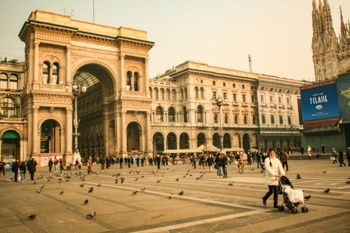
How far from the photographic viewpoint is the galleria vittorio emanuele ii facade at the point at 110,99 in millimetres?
41688

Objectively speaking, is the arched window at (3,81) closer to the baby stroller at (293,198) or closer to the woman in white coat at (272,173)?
the woman in white coat at (272,173)

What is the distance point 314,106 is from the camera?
156 ft

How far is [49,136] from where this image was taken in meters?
47.0

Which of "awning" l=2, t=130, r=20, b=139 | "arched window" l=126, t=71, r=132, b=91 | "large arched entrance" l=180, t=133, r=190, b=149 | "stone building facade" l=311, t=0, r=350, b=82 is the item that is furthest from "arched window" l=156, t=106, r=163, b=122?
"stone building facade" l=311, t=0, r=350, b=82

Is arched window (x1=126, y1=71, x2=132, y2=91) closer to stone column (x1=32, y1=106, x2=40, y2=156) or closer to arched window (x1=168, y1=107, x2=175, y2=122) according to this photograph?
stone column (x1=32, y1=106, x2=40, y2=156)

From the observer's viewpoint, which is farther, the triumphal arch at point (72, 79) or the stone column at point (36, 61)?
the triumphal arch at point (72, 79)

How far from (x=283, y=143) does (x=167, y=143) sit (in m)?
34.4

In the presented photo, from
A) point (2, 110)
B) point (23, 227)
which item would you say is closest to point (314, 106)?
point (23, 227)

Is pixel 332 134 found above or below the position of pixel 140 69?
below

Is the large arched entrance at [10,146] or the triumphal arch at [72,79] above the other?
the triumphal arch at [72,79]

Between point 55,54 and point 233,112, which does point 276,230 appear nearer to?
point 55,54

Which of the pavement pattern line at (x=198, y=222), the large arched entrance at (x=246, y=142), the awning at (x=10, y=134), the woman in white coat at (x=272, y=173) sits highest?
the awning at (x=10, y=134)

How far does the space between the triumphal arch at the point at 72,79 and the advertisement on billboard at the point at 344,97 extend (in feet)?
94.3

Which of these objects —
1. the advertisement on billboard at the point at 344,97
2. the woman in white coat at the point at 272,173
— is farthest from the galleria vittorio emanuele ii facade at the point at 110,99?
the woman in white coat at the point at 272,173
